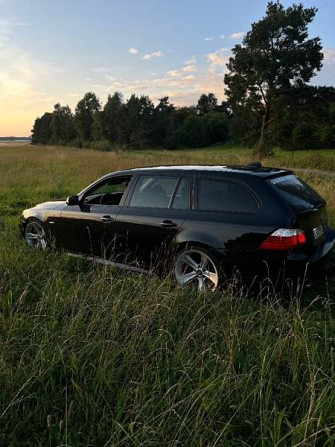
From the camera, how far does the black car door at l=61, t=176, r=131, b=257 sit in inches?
207

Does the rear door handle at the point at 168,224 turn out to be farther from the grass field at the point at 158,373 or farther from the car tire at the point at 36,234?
the car tire at the point at 36,234

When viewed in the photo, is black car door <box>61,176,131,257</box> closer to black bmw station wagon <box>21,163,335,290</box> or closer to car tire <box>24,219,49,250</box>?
black bmw station wagon <box>21,163,335,290</box>

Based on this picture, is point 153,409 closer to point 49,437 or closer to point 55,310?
point 49,437

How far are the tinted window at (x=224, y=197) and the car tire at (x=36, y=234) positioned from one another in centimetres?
290

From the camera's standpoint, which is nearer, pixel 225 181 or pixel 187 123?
pixel 225 181

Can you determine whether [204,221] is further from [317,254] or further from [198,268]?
[317,254]

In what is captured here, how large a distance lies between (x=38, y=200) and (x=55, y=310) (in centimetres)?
910

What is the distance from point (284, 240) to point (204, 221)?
0.91 metres

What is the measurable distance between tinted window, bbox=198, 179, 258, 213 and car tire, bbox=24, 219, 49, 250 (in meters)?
2.90

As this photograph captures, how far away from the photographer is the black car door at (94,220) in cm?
527

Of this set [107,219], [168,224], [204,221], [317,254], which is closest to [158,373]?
[204,221]

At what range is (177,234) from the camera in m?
4.50

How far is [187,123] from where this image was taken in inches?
3364

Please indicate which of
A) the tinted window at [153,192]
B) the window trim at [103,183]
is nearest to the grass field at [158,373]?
the tinted window at [153,192]
